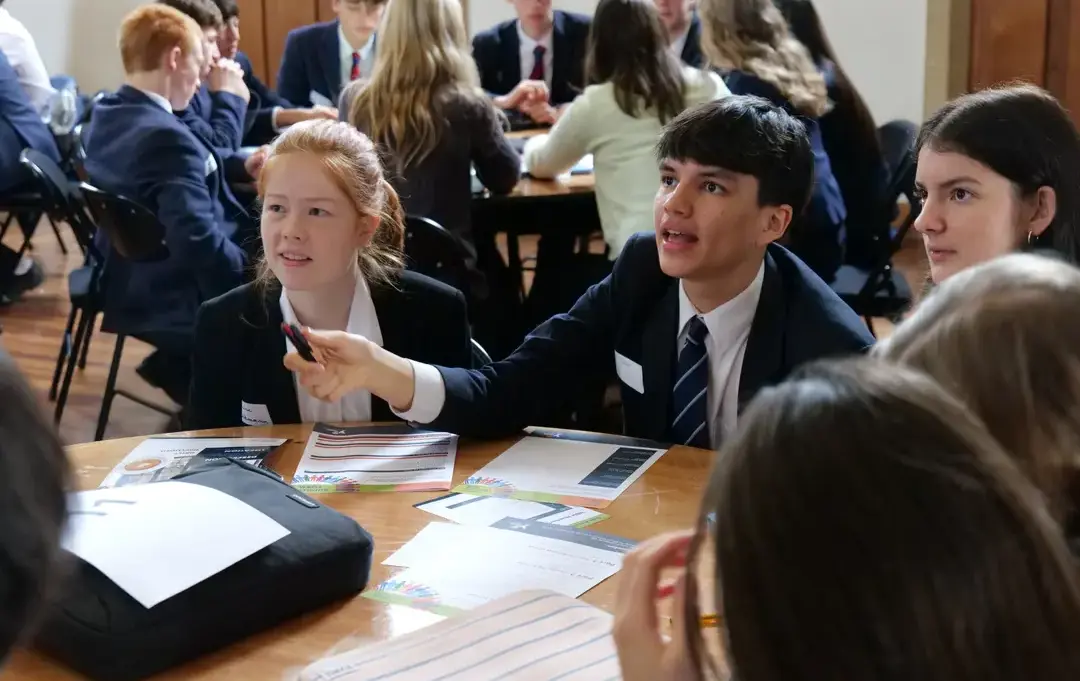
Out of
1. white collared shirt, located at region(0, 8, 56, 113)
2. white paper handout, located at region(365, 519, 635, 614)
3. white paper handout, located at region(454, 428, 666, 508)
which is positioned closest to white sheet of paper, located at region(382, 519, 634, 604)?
white paper handout, located at region(365, 519, 635, 614)

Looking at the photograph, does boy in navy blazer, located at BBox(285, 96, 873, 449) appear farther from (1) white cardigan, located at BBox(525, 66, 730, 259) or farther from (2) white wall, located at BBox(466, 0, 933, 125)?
(2) white wall, located at BBox(466, 0, 933, 125)

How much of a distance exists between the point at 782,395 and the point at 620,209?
280 centimetres

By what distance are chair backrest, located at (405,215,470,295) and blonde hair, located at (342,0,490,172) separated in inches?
10.5

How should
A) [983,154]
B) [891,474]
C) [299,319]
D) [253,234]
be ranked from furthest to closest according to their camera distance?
[253,234] → [299,319] → [983,154] → [891,474]

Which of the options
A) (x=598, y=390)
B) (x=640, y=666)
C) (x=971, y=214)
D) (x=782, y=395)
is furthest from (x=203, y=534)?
(x=598, y=390)

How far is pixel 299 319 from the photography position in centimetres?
205

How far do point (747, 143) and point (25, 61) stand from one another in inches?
161

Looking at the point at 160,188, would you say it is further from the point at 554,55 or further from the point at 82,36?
the point at 82,36

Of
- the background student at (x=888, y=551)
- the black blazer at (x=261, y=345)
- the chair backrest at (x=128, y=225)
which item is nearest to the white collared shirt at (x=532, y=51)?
the chair backrest at (x=128, y=225)

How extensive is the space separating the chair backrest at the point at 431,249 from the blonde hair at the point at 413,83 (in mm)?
267

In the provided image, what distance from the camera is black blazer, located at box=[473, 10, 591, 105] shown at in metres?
5.00

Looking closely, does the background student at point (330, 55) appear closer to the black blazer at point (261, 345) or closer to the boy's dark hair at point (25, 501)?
the black blazer at point (261, 345)

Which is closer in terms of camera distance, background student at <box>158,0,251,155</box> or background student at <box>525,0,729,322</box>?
background student at <box>525,0,729,322</box>

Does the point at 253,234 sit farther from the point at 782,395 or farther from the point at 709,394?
the point at 782,395
